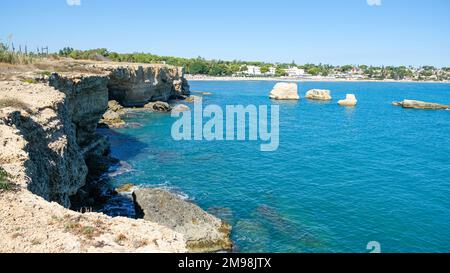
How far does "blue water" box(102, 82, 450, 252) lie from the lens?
2651 centimetres

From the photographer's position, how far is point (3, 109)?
19656 millimetres

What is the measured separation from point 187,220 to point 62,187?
326 inches

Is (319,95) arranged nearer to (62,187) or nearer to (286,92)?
(286,92)

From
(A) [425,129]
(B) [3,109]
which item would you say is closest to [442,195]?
(B) [3,109]

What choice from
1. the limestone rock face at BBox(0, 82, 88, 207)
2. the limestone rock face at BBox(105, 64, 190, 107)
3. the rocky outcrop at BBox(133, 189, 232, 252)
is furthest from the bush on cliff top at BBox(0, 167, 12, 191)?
the limestone rock face at BBox(105, 64, 190, 107)

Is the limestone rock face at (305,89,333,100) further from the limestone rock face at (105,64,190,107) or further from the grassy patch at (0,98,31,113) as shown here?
the grassy patch at (0,98,31,113)

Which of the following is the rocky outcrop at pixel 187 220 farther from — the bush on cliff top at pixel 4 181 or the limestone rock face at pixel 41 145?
the bush on cliff top at pixel 4 181

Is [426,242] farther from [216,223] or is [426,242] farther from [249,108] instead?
[249,108]

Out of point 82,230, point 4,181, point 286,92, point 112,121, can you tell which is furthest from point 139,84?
point 82,230

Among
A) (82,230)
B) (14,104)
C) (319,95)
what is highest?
(319,95)

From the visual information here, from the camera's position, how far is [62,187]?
20656 millimetres

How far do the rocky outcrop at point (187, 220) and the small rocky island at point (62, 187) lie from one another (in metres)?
0.06

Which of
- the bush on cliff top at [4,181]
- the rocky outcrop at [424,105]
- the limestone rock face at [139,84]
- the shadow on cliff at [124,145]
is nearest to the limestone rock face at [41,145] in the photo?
the bush on cliff top at [4,181]

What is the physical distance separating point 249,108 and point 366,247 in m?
75.0
